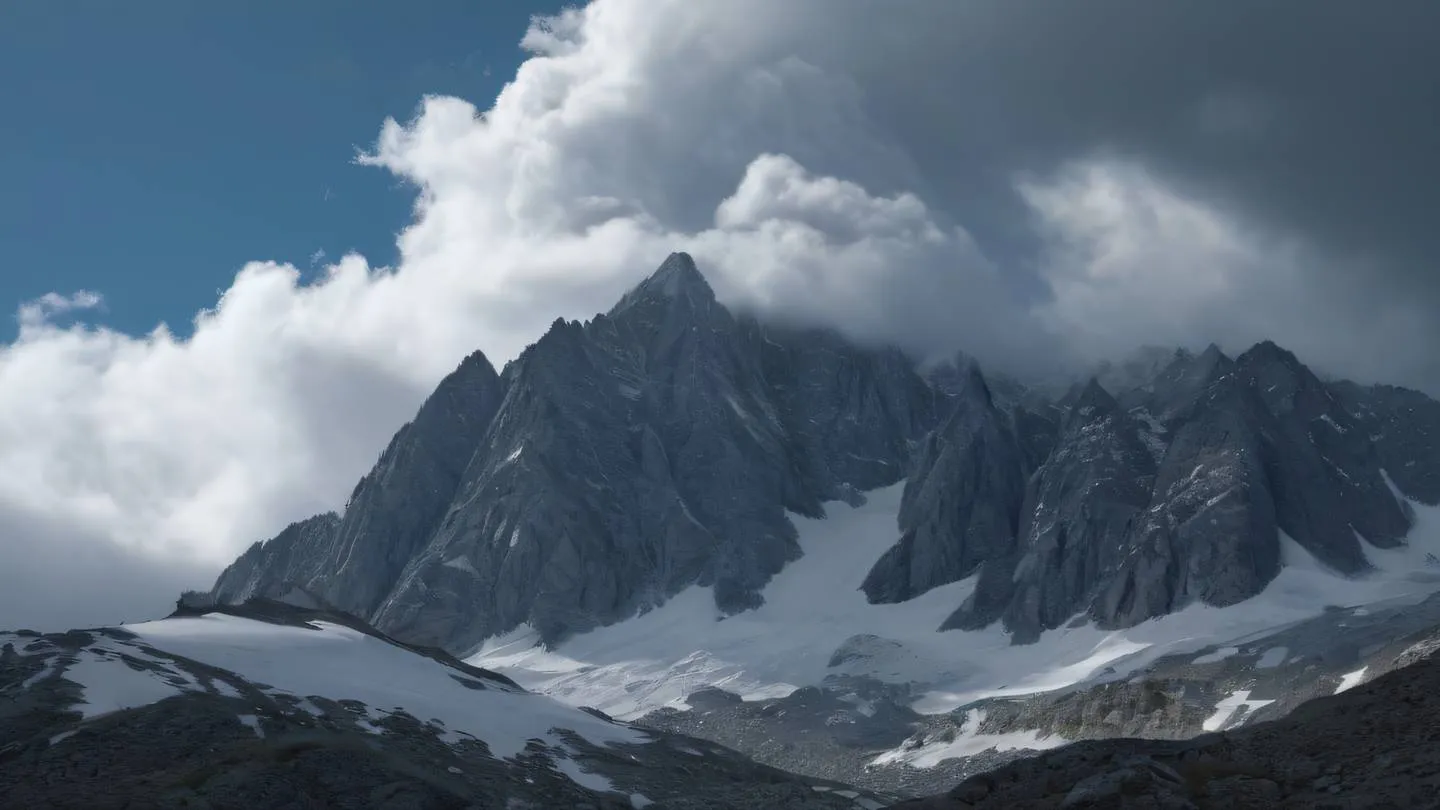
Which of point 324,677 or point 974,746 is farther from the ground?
point 324,677

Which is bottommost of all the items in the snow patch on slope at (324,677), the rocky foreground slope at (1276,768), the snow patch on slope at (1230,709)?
the rocky foreground slope at (1276,768)

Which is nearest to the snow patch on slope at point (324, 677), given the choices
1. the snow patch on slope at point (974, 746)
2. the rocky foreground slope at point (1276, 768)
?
the rocky foreground slope at point (1276, 768)

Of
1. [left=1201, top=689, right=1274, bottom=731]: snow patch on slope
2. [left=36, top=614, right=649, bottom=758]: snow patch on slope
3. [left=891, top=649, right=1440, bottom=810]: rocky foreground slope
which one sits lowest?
[left=891, top=649, right=1440, bottom=810]: rocky foreground slope

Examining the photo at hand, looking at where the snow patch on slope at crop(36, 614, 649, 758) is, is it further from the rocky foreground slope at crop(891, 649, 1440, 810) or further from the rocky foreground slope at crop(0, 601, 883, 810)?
the rocky foreground slope at crop(891, 649, 1440, 810)

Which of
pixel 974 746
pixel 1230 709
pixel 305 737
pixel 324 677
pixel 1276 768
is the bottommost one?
pixel 1276 768

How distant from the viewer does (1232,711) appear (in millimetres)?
175750

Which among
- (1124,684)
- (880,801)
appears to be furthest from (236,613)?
(1124,684)

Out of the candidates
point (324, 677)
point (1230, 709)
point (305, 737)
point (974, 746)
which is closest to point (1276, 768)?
point (305, 737)

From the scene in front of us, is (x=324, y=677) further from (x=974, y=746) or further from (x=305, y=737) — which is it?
(x=974, y=746)

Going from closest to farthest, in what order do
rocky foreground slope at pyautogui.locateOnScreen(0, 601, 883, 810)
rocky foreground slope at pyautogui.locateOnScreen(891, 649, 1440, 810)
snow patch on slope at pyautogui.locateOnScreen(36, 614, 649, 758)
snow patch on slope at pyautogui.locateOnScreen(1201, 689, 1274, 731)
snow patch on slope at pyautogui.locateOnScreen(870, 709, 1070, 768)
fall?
1. rocky foreground slope at pyautogui.locateOnScreen(891, 649, 1440, 810)
2. rocky foreground slope at pyautogui.locateOnScreen(0, 601, 883, 810)
3. snow patch on slope at pyautogui.locateOnScreen(36, 614, 649, 758)
4. snow patch on slope at pyautogui.locateOnScreen(1201, 689, 1274, 731)
5. snow patch on slope at pyautogui.locateOnScreen(870, 709, 1070, 768)

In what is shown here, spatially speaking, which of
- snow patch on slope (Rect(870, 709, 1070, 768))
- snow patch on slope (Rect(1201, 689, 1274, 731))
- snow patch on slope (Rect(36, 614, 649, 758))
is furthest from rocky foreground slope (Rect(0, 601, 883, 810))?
snow patch on slope (Rect(1201, 689, 1274, 731))

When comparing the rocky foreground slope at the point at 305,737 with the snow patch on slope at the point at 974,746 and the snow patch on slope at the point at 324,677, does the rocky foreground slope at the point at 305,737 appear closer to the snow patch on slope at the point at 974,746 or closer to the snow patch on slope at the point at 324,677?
the snow patch on slope at the point at 324,677

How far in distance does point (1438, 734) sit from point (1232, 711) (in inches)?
5015

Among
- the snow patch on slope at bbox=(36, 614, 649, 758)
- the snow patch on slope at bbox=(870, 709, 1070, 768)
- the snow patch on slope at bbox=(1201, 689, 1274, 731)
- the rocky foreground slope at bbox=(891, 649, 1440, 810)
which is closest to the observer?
the rocky foreground slope at bbox=(891, 649, 1440, 810)
